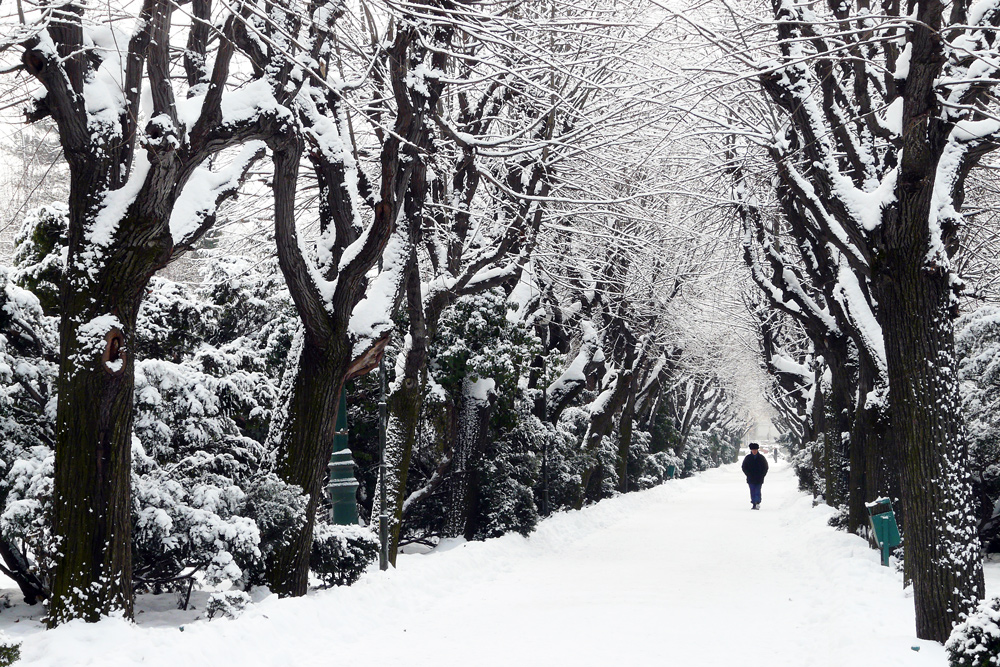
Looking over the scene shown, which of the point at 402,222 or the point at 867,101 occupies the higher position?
the point at 867,101

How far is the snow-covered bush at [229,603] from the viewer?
789 cm

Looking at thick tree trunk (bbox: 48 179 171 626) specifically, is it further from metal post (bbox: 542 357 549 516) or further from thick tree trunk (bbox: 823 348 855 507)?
metal post (bbox: 542 357 549 516)

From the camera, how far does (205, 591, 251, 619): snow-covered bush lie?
25.9 ft

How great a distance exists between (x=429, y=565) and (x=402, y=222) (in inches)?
179

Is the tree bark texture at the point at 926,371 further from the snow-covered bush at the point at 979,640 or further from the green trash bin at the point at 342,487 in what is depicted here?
the green trash bin at the point at 342,487

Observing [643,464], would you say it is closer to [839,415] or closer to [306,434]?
[839,415]

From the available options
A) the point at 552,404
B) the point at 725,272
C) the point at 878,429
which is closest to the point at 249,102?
the point at 878,429

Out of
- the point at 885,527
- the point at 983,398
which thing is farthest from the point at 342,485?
the point at 983,398

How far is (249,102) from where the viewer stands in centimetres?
770

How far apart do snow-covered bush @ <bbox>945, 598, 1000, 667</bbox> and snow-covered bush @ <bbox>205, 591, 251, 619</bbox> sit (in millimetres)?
5671

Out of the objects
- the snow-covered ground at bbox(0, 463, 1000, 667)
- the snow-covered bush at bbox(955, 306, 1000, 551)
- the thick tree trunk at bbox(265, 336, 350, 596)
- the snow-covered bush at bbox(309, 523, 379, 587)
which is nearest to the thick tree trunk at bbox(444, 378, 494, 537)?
the snow-covered ground at bbox(0, 463, 1000, 667)

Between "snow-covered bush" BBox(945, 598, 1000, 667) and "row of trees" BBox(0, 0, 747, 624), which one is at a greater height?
"row of trees" BBox(0, 0, 747, 624)

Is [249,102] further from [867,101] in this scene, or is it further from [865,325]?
[865,325]

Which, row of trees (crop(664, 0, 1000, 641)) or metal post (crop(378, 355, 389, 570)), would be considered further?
metal post (crop(378, 355, 389, 570))
